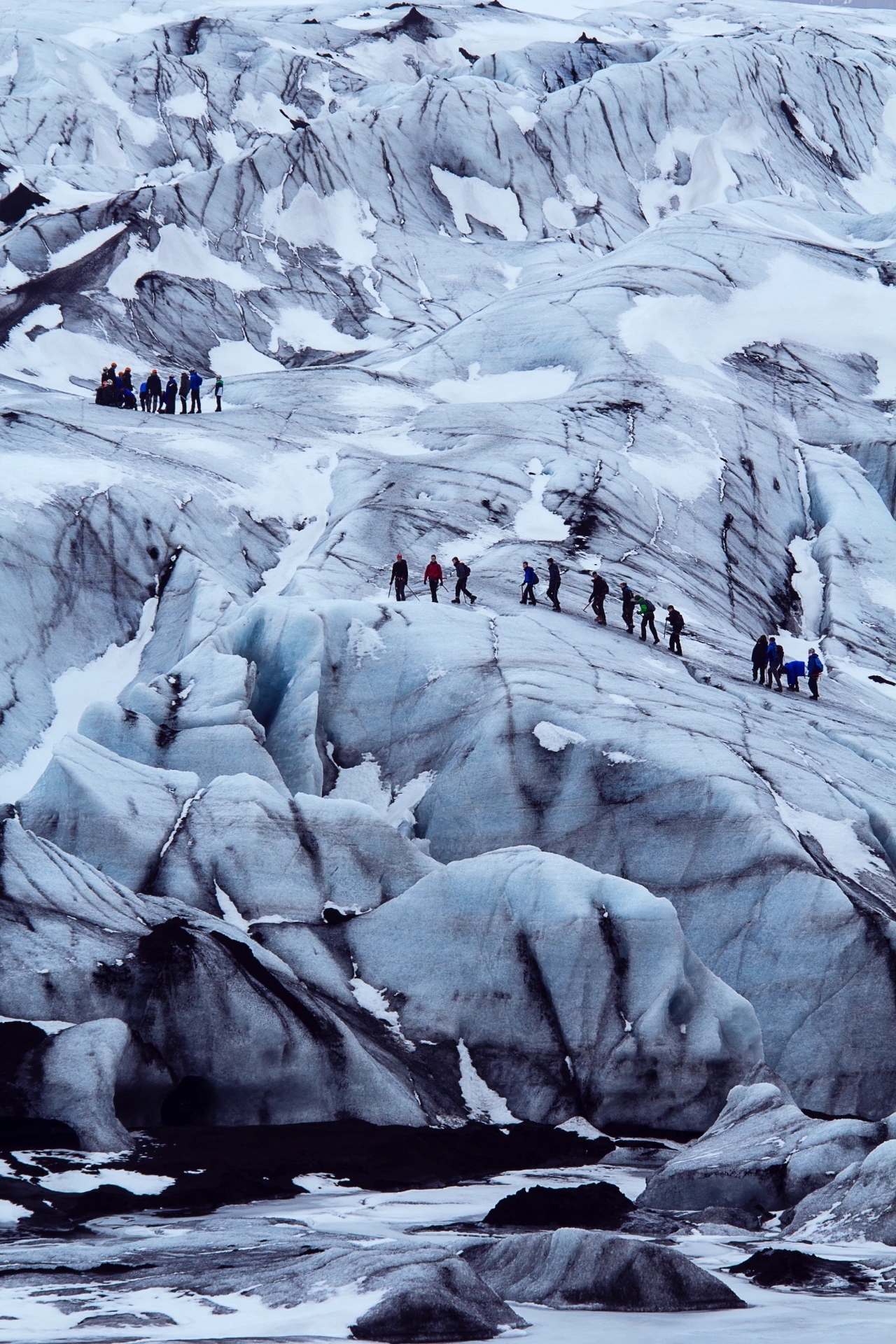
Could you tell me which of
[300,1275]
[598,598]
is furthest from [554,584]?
[300,1275]

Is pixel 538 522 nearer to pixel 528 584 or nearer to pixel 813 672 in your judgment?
pixel 528 584

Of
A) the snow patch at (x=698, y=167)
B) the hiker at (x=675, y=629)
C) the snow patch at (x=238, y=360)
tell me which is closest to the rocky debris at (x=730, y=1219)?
the hiker at (x=675, y=629)

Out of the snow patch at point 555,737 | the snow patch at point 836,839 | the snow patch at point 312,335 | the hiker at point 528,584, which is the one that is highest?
the snow patch at point 312,335

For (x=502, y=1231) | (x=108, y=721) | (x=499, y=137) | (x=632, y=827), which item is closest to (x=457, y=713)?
(x=632, y=827)

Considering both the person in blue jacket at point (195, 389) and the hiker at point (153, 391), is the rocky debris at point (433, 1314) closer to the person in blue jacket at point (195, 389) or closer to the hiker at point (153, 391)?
the person in blue jacket at point (195, 389)

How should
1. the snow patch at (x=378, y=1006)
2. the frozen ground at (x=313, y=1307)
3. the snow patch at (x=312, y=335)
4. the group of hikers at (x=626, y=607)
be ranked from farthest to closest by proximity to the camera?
the snow patch at (x=312, y=335) < the group of hikers at (x=626, y=607) < the snow patch at (x=378, y=1006) < the frozen ground at (x=313, y=1307)

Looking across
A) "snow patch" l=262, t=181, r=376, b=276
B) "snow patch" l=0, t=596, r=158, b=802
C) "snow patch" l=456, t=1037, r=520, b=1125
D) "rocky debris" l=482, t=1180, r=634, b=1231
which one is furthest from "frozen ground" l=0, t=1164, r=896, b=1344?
"snow patch" l=262, t=181, r=376, b=276
